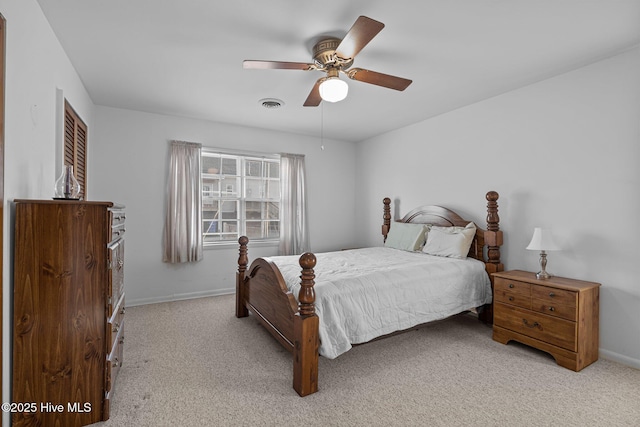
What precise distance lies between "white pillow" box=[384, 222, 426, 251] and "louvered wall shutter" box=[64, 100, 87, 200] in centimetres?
364

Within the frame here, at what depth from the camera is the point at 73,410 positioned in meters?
1.74

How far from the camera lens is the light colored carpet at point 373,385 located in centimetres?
191

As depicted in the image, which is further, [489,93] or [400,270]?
[489,93]

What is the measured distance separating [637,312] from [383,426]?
2341 millimetres

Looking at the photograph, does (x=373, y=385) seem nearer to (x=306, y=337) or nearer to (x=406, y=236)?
(x=306, y=337)

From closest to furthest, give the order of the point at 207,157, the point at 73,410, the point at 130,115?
the point at 73,410, the point at 130,115, the point at 207,157

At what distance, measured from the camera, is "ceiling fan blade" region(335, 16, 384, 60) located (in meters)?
1.81

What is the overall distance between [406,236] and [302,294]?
7.93ft

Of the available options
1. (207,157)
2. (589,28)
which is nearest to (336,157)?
(207,157)

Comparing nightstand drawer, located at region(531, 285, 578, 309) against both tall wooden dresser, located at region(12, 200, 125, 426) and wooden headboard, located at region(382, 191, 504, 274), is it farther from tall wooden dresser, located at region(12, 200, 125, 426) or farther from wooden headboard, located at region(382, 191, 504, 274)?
tall wooden dresser, located at region(12, 200, 125, 426)

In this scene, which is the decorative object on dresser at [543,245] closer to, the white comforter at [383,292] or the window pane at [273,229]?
the white comforter at [383,292]

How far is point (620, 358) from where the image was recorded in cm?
259

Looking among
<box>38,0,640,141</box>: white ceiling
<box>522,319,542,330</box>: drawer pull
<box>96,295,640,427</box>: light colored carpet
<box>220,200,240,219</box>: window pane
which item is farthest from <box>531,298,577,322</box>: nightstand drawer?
<box>220,200,240,219</box>: window pane

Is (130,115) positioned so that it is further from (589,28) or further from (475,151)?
(589,28)
